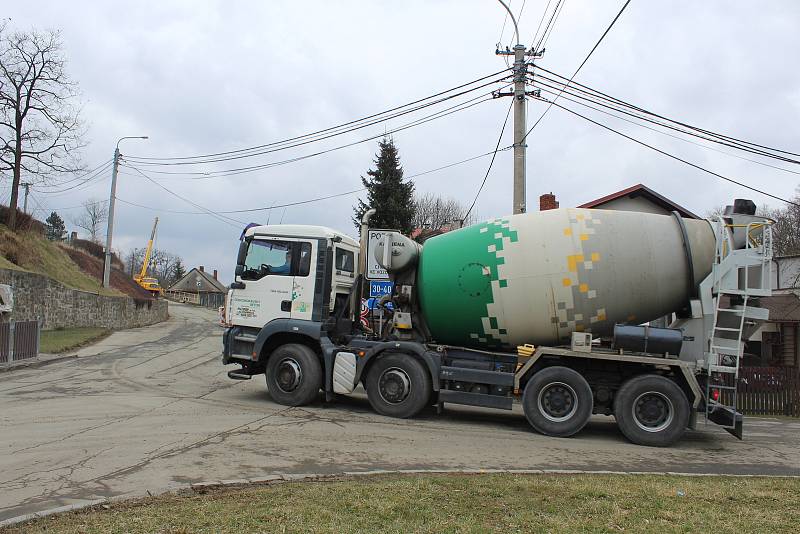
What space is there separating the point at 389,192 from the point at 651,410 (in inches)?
773

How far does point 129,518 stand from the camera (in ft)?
15.3

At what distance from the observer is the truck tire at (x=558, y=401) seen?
9094mm

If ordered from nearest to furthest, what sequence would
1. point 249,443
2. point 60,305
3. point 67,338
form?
point 249,443 < point 67,338 < point 60,305

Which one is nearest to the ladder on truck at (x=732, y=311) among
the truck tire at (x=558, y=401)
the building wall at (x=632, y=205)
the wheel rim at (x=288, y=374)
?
the truck tire at (x=558, y=401)

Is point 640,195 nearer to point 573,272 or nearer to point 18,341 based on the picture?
point 573,272

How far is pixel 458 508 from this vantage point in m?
5.07

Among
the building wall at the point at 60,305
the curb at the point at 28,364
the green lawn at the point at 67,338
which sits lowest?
the curb at the point at 28,364

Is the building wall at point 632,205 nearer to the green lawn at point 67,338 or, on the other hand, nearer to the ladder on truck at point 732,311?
the ladder on truck at point 732,311

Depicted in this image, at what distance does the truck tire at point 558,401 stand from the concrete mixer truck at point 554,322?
0.06ft

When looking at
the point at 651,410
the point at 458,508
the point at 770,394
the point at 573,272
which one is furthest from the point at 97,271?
the point at 458,508

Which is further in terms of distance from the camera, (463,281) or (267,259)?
(267,259)

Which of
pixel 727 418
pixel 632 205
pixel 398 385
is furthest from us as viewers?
pixel 632 205

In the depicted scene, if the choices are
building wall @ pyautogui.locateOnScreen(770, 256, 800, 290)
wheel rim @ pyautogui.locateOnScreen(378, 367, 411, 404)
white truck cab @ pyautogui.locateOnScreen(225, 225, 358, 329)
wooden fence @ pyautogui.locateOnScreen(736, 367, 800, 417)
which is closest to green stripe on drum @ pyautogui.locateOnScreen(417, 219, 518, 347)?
wheel rim @ pyautogui.locateOnScreen(378, 367, 411, 404)

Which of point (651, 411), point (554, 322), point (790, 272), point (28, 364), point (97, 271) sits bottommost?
point (28, 364)
